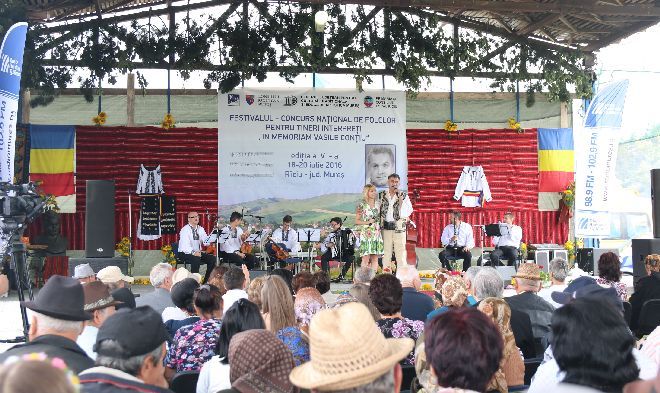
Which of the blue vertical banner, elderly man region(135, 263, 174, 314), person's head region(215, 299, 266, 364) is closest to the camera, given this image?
person's head region(215, 299, 266, 364)

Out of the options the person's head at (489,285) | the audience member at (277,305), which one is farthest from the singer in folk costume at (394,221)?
the audience member at (277,305)

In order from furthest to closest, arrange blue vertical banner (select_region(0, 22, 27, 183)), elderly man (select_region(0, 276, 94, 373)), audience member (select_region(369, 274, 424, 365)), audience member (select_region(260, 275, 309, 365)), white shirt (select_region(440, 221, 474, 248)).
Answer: white shirt (select_region(440, 221, 474, 248)) → blue vertical banner (select_region(0, 22, 27, 183)) → audience member (select_region(369, 274, 424, 365)) → audience member (select_region(260, 275, 309, 365)) → elderly man (select_region(0, 276, 94, 373))

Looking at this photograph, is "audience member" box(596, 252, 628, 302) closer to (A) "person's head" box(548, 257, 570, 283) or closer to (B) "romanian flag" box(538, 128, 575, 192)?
(A) "person's head" box(548, 257, 570, 283)

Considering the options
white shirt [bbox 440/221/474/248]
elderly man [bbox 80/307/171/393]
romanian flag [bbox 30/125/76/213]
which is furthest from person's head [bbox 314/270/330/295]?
romanian flag [bbox 30/125/76/213]

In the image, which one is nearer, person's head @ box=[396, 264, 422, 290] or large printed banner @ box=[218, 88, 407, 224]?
person's head @ box=[396, 264, 422, 290]

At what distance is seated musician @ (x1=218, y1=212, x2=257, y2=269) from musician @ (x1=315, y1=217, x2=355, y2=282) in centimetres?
117

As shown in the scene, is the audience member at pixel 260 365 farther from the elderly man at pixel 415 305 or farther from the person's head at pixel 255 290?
the elderly man at pixel 415 305

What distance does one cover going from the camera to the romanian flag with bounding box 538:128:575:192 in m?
14.2

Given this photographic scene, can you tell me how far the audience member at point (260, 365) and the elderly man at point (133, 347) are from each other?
10.6 inches

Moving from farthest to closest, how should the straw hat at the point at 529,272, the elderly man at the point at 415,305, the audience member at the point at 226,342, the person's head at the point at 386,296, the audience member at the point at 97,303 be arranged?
the elderly man at the point at 415,305
the straw hat at the point at 529,272
the person's head at the point at 386,296
the audience member at the point at 97,303
the audience member at the point at 226,342

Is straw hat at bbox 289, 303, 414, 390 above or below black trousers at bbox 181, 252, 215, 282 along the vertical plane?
above

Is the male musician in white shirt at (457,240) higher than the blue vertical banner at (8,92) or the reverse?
the reverse

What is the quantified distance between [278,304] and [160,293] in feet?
6.26

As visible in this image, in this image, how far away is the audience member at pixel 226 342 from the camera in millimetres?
3100
